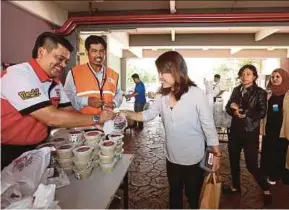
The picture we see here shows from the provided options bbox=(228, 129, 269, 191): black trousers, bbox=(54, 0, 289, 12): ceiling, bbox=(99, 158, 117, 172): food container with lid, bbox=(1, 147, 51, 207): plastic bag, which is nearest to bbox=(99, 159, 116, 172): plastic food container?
bbox=(99, 158, 117, 172): food container with lid

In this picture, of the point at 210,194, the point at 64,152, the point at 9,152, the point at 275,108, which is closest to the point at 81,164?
the point at 64,152

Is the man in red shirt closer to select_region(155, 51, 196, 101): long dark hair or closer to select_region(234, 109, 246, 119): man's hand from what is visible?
select_region(155, 51, 196, 101): long dark hair

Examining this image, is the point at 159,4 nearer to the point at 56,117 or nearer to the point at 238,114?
the point at 238,114

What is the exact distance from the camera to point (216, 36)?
6.55 m

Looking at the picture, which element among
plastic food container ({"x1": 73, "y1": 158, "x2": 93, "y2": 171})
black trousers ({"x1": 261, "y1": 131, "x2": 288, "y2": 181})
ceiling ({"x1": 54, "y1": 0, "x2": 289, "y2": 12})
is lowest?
black trousers ({"x1": 261, "y1": 131, "x2": 288, "y2": 181})

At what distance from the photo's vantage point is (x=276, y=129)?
109 inches

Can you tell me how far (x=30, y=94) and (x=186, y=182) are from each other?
44.1 inches

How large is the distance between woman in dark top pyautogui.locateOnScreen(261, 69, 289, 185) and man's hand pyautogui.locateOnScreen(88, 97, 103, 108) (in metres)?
1.84

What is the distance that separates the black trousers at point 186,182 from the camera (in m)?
1.67

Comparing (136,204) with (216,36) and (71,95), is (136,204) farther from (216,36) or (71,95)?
(216,36)

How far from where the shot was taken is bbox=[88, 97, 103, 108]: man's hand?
6.50ft

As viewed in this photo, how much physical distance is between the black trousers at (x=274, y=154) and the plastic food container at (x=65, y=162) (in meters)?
2.31

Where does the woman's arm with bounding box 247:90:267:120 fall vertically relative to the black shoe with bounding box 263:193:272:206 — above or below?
above

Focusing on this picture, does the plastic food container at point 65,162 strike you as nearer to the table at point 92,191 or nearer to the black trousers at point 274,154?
the table at point 92,191
